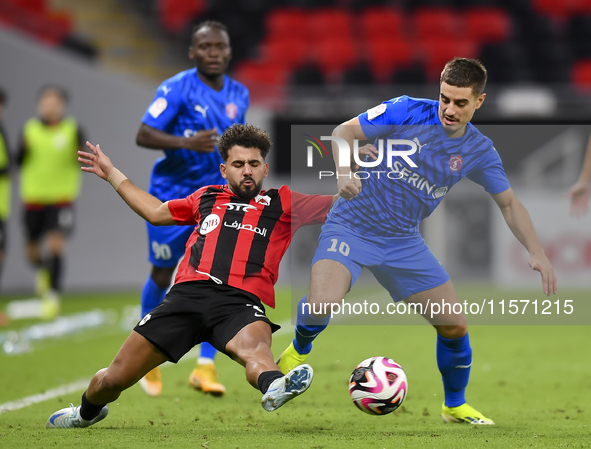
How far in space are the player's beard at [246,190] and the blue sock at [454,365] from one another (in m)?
1.24

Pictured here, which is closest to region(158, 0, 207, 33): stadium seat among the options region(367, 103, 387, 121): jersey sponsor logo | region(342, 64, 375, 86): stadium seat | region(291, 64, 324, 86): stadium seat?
region(291, 64, 324, 86): stadium seat

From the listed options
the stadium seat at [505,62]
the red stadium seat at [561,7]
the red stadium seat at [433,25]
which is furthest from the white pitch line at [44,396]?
the red stadium seat at [561,7]

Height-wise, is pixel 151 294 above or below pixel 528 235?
below

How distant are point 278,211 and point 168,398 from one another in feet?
5.52

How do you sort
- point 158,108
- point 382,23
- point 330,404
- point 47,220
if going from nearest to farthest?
point 330,404 < point 158,108 < point 47,220 < point 382,23

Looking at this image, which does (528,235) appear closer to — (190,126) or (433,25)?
(190,126)

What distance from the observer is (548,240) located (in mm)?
11703

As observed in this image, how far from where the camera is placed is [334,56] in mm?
15977

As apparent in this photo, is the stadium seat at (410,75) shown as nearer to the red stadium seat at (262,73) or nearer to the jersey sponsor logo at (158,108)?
the red stadium seat at (262,73)

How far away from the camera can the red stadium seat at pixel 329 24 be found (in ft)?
54.7

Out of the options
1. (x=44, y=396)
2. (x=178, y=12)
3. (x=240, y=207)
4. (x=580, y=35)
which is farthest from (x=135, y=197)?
(x=580, y=35)

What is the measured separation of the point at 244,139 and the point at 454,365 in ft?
5.29

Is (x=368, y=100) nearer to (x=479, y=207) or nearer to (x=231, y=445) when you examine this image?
(x=479, y=207)

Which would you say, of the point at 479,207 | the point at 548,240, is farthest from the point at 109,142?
the point at 548,240
